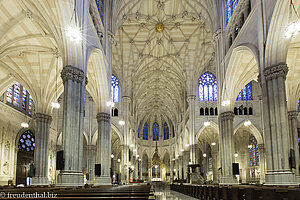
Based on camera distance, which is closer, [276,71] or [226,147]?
[276,71]

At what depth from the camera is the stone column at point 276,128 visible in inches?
548

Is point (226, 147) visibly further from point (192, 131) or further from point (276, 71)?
point (192, 131)

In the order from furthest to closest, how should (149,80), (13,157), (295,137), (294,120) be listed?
(149,80) → (13,157) → (294,120) → (295,137)

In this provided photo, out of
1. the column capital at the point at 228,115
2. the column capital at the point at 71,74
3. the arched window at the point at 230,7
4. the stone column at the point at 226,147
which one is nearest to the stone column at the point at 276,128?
the stone column at the point at 226,147

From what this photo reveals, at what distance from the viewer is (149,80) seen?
49.3 metres

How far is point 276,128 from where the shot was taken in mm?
14453

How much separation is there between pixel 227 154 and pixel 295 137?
5224 millimetres

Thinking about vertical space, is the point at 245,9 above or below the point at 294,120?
above

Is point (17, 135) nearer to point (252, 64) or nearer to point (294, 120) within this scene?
point (252, 64)

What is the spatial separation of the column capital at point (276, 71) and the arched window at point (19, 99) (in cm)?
2247

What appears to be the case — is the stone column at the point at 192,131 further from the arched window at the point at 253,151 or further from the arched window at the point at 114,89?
the arched window at the point at 114,89

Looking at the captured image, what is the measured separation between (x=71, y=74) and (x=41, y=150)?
11405 mm

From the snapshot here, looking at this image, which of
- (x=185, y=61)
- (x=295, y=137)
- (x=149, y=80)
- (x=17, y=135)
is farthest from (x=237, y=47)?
(x=149, y=80)

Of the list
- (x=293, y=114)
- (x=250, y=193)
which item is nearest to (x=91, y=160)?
(x=293, y=114)
